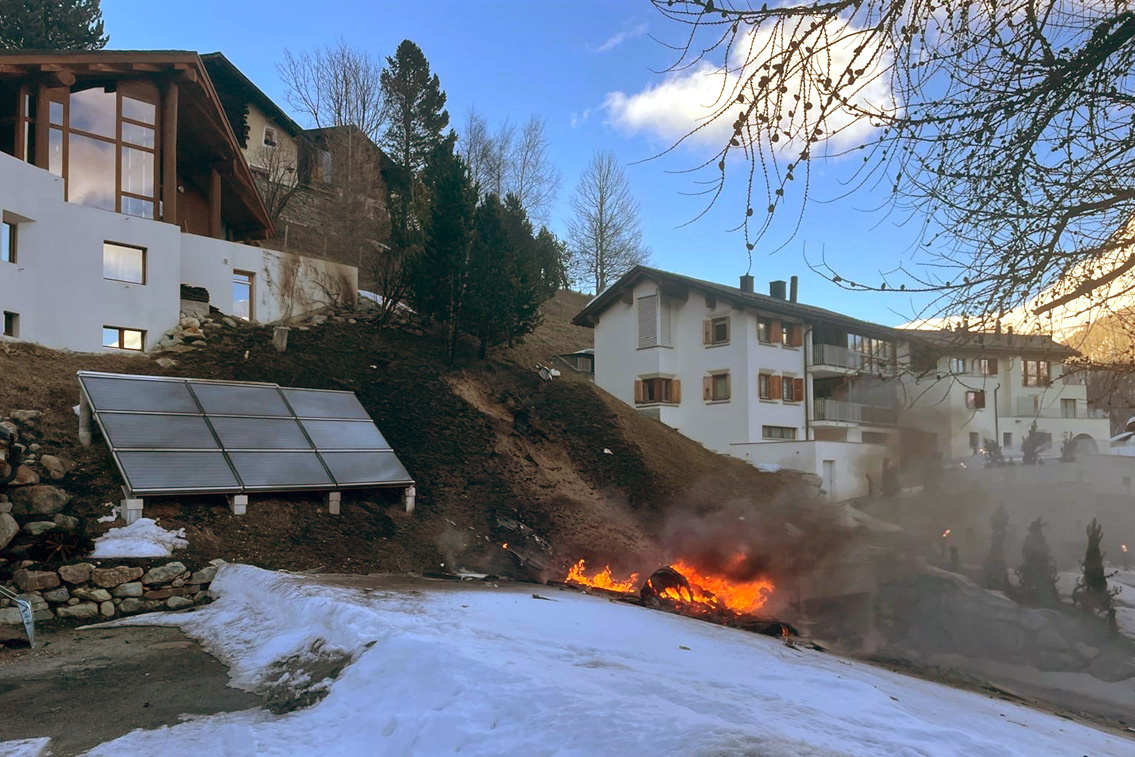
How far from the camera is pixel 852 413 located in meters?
36.6

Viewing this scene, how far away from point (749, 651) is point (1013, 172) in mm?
6067

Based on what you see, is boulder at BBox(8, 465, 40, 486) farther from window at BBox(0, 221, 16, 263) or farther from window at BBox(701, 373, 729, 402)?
window at BBox(701, 373, 729, 402)

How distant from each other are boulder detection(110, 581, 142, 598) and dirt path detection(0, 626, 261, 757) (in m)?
0.97

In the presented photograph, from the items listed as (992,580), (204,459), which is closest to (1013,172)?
(204,459)

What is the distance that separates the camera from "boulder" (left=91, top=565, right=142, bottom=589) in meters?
10.1

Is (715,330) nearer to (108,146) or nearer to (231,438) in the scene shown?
(108,146)

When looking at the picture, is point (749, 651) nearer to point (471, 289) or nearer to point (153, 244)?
point (471, 289)

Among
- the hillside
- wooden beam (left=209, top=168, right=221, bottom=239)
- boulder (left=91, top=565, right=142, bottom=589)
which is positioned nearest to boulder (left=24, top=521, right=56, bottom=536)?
the hillside

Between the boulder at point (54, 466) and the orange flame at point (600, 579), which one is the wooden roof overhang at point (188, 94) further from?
the orange flame at point (600, 579)

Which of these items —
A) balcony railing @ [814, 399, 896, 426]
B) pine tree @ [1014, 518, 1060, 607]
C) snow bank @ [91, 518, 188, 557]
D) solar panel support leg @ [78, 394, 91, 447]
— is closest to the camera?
snow bank @ [91, 518, 188, 557]

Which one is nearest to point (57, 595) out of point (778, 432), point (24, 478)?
point (24, 478)

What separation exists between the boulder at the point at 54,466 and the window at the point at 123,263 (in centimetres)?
803

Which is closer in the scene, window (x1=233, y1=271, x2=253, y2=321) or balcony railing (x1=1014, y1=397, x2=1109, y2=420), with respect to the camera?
window (x1=233, y1=271, x2=253, y2=321)

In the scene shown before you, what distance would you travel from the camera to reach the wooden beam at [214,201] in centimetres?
2411
